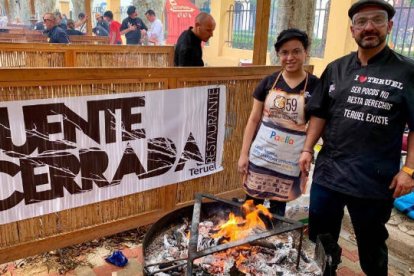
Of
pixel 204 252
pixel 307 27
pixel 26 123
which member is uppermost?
pixel 307 27

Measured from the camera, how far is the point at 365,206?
2379mm

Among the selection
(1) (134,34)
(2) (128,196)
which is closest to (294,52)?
(2) (128,196)

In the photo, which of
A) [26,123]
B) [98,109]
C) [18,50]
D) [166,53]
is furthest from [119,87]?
[166,53]

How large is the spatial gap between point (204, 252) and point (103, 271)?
1.56 metres

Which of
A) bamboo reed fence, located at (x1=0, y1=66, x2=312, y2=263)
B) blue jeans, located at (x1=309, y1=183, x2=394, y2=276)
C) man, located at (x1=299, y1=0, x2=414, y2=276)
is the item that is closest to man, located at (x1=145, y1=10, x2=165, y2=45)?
bamboo reed fence, located at (x1=0, y1=66, x2=312, y2=263)

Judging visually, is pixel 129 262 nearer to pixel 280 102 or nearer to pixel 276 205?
pixel 276 205

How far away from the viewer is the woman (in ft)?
9.03

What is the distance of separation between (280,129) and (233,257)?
3.64 ft

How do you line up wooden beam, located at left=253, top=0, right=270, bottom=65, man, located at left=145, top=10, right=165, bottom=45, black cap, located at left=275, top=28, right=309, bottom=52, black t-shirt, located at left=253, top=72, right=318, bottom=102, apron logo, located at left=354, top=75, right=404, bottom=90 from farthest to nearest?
man, located at left=145, top=10, right=165, bottom=45 < wooden beam, located at left=253, top=0, right=270, bottom=65 < black t-shirt, located at left=253, top=72, right=318, bottom=102 < black cap, located at left=275, top=28, right=309, bottom=52 < apron logo, located at left=354, top=75, right=404, bottom=90

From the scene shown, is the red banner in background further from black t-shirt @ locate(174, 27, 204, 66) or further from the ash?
the ash

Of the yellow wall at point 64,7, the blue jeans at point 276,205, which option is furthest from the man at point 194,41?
the yellow wall at point 64,7

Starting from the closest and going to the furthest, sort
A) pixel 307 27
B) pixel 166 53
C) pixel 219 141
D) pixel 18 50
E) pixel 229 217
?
1. pixel 229 217
2. pixel 219 141
3. pixel 307 27
4. pixel 18 50
5. pixel 166 53

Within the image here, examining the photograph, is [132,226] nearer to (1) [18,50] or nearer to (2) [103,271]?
(2) [103,271]

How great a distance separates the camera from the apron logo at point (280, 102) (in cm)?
282
